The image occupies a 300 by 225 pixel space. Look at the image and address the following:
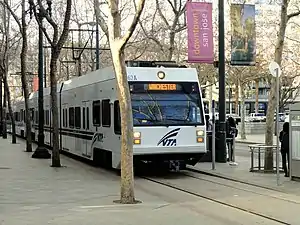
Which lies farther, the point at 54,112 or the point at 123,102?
the point at 54,112

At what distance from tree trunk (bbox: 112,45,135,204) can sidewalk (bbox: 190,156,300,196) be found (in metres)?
3.87

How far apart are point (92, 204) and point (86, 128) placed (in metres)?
9.33

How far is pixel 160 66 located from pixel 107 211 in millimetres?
7429

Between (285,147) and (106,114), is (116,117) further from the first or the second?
(285,147)

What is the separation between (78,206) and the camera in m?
11.5

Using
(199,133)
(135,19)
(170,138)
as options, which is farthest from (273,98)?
(135,19)

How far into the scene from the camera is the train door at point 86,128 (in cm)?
2056

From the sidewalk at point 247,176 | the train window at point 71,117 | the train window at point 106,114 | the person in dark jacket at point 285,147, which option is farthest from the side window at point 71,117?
the person in dark jacket at point 285,147

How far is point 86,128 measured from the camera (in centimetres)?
2091

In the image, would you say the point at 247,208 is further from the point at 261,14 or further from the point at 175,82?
the point at 261,14

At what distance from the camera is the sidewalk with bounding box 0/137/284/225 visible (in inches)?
390

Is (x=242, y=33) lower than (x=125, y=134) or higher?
higher

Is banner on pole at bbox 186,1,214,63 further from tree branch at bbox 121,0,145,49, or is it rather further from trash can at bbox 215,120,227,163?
tree branch at bbox 121,0,145,49

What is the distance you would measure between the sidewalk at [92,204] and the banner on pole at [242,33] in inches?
204
